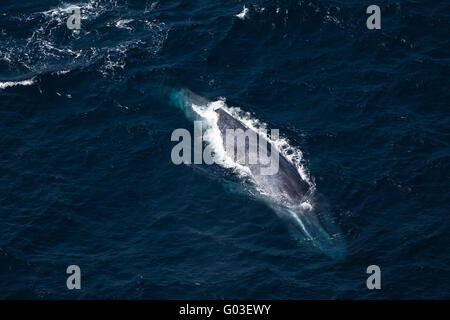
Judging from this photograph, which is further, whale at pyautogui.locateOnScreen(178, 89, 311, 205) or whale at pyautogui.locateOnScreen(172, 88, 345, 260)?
whale at pyautogui.locateOnScreen(178, 89, 311, 205)

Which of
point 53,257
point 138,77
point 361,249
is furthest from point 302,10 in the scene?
point 53,257

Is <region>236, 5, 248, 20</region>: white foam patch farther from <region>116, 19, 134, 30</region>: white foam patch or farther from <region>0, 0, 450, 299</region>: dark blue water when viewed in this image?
<region>116, 19, 134, 30</region>: white foam patch

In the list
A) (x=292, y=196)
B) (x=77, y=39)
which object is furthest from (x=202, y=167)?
(x=77, y=39)

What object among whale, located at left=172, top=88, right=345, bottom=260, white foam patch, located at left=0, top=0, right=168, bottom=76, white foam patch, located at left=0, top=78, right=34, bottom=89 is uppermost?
white foam patch, located at left=0, top=0, right=168, bottom=76

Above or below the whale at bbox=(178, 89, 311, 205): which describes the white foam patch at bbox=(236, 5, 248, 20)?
above

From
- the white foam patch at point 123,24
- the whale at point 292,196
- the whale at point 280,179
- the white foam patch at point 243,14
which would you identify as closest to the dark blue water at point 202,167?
the white foam patch at point 123,24

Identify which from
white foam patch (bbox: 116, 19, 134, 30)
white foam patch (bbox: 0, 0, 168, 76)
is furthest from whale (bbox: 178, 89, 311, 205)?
white foam patch (bbox: 116, 19, 134, 30)
